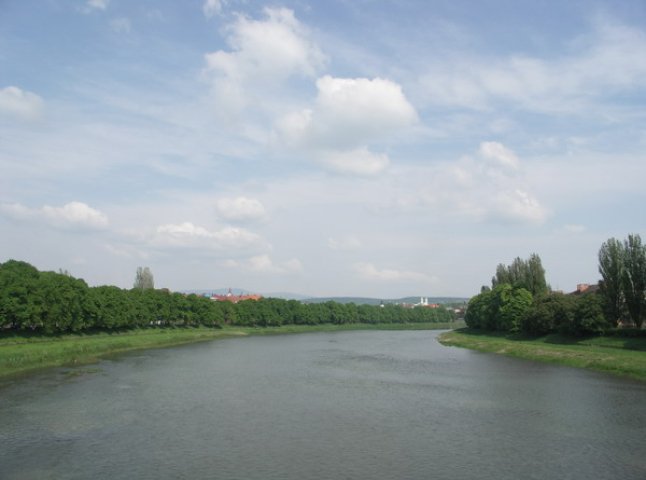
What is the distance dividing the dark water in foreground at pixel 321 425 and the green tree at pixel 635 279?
53.0ft

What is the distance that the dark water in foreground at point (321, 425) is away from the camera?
2139cm

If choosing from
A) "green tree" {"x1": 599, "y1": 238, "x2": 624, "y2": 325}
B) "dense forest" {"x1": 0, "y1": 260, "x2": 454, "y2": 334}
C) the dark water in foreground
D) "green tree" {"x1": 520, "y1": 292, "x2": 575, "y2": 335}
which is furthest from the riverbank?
"green tree" {"x1": 599, "y1": 238, "x2": 624, "y2": 325}

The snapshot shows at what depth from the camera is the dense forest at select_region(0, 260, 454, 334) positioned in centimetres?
6231

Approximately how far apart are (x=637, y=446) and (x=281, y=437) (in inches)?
645

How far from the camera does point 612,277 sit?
6500 centimetres

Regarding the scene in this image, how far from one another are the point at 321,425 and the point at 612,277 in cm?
5088

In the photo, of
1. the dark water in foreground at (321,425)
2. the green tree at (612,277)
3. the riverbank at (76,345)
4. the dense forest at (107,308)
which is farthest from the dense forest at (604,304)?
the dense forest at (107,308)

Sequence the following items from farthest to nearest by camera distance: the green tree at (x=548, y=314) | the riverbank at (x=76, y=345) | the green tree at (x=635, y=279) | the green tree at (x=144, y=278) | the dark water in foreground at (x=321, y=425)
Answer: the green tree at (x=144, y=278), the green tree at (x=548, y=314), the green tree at (x=635, y=279), the riverbank at (x=76, y=345), the dark water in foreground at (x=321, y=425)

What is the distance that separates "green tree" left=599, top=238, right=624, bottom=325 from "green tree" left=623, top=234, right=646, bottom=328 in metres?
0.74

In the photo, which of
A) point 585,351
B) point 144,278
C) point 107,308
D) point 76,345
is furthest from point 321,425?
point 144,278

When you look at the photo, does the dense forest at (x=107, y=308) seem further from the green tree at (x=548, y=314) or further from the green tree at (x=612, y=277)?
the green tree at (x=612, y=277)

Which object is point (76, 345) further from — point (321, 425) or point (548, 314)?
point (548, 314)

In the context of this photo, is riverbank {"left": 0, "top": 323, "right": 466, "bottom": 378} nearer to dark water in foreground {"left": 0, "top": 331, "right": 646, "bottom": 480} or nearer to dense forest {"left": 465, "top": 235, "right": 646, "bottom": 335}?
dark water in foreground {"left": 0, "top": 331, "right": 646, "bottom": 480}

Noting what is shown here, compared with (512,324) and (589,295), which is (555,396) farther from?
(512,324)
